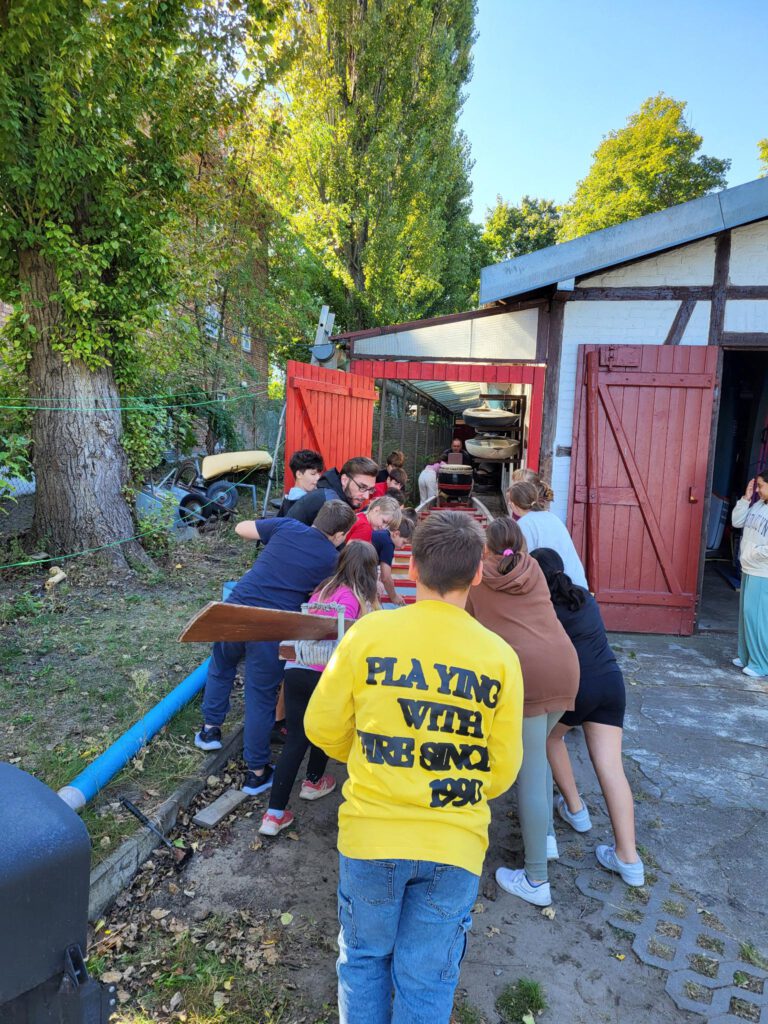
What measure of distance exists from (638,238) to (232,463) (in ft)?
22.2

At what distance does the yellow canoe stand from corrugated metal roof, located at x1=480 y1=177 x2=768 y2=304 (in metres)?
5.52

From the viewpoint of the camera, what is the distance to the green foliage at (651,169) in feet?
84.3

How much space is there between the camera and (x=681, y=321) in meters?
6.41

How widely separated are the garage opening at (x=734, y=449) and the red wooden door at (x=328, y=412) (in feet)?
18.0

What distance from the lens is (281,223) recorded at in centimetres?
1338

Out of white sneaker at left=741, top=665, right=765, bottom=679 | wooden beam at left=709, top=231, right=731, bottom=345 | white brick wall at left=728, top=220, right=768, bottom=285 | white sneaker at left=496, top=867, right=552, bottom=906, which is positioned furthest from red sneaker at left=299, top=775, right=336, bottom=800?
white brick wall at left=728, top=220, right=768, bottom=285

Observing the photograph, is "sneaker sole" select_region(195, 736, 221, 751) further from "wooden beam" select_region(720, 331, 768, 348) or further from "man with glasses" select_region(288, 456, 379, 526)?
"wooden beam" select_region(720, 331, 768, 348)

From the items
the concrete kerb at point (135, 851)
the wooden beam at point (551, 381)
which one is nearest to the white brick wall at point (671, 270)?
the wooden beam at point (551, 381)

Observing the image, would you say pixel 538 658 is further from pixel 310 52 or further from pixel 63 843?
pixel 310 52

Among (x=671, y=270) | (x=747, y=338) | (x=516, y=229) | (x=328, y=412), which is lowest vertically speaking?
(x=328, y=412)

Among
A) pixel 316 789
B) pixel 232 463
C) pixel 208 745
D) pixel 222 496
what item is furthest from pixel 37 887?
pixel 232 463

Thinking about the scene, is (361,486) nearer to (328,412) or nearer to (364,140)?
(328,412)

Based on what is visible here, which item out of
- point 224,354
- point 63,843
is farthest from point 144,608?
point 224,354

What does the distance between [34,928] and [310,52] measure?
16457mm
